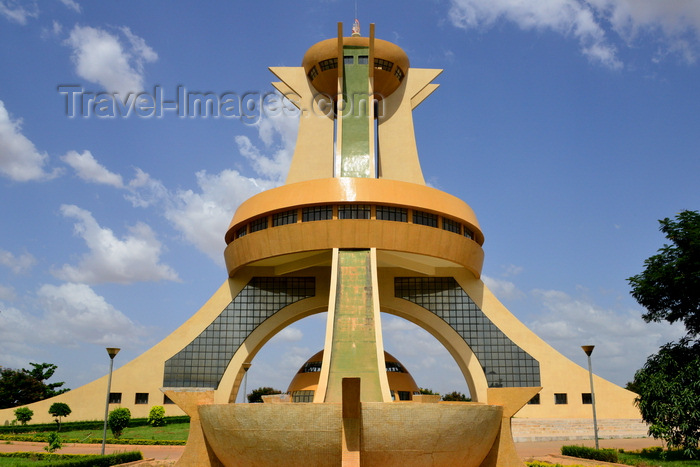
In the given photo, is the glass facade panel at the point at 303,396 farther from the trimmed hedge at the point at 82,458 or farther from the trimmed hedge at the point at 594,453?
the trimmed hedge at the point at 594,453

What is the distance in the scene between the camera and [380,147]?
31.6m

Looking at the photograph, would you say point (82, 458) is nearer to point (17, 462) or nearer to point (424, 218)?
point (17, 462)

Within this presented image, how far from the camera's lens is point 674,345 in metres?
20.2

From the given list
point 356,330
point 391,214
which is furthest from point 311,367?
point 391,214

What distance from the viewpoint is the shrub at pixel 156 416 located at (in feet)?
89.6

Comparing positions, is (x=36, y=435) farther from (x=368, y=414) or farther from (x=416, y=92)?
(x=416, y=92)

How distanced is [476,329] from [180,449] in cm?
1431

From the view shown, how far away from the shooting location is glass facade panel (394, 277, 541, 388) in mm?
26922

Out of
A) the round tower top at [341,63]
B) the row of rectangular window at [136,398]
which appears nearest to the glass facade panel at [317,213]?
the round tower top at [341,63]

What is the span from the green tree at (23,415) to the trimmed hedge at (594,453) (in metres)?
24.0

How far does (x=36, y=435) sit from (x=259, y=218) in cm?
1274

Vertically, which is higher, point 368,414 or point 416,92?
point 416,92

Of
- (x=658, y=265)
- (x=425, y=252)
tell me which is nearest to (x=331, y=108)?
(x=425, y=252)

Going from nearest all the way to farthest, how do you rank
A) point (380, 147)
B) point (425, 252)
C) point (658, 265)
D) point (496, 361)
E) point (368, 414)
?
point (368, 414)
point (658, 265)
point (425, 252)
point (496, 361)
point (380, 147)
